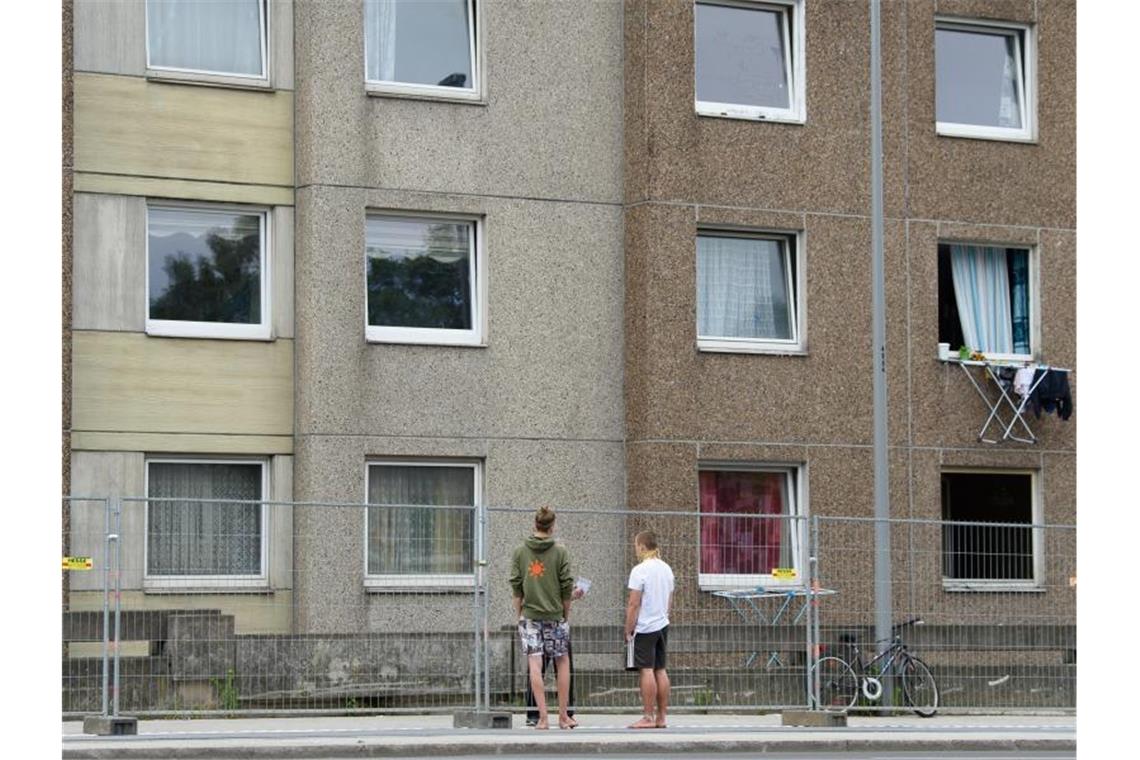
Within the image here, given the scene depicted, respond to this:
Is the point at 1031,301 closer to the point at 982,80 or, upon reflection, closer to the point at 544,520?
the point at 982,80

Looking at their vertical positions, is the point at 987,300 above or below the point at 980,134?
below

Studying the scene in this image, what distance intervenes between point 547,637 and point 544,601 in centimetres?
31

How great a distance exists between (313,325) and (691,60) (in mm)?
5274

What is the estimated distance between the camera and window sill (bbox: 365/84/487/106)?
23516 millimetres

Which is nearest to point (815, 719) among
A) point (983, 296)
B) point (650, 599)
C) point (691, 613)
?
point (650, 599)

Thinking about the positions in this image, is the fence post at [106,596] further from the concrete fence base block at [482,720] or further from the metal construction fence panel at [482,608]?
the concrete fence base block at [482,720]

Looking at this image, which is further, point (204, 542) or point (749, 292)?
point (749, 292)

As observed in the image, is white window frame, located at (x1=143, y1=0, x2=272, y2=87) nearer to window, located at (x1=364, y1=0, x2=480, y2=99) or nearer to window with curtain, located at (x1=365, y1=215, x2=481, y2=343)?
window, located at (x1=364, y1=0, x2=480, y2=99)

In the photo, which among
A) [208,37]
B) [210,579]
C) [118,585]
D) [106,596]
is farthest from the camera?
[208,37]

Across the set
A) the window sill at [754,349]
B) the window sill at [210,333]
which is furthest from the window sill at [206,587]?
the window sill at [754,349]

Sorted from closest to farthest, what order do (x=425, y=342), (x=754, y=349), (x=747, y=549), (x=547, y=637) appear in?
(x=547, y=637) < (x=747, y=549) < (x=425, y=342) < (x=754, y=349)

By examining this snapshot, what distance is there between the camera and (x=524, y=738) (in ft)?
56.6

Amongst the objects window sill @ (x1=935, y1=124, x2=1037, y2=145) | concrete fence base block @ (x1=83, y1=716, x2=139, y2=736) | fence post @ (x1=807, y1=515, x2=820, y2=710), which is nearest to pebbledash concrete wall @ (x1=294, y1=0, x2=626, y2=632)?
fence post @ (x1=807, y1=515, x2=820, y2=710)

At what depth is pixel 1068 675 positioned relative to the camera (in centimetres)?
2203
